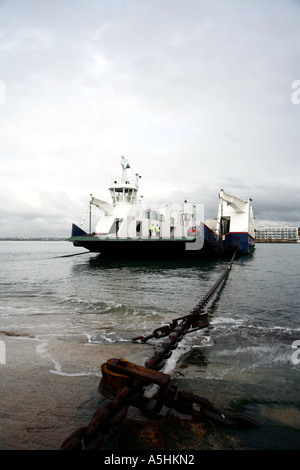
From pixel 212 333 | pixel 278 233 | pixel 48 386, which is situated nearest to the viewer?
pixel 48 386

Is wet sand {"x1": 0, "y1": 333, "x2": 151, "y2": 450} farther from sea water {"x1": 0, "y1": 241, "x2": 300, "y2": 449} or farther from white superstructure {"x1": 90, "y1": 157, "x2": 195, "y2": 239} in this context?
white superstructure {"x1": 90, "y1": 157, "x2": 195, "y2": 239}

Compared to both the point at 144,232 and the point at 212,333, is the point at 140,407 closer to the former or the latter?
the point at 212,333

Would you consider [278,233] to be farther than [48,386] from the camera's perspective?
Yes

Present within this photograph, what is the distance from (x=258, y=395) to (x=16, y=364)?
2.76 m

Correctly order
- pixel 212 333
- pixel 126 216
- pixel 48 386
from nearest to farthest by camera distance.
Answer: pixel 48 386
pixel 212 333
pixel 126 216

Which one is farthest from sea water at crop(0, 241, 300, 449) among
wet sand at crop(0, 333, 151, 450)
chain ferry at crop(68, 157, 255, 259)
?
chain ferry at crop(68, 157, 255, 259)

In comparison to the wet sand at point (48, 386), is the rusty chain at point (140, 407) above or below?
above

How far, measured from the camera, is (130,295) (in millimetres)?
8344

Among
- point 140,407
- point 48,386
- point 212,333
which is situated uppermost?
point 140,407

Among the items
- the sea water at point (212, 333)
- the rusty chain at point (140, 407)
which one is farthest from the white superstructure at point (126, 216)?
the rusty chain at point (140, 407)

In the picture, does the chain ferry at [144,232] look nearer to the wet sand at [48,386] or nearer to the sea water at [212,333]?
the sea water at [212,333]

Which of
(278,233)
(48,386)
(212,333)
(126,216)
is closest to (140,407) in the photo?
(48,386)
